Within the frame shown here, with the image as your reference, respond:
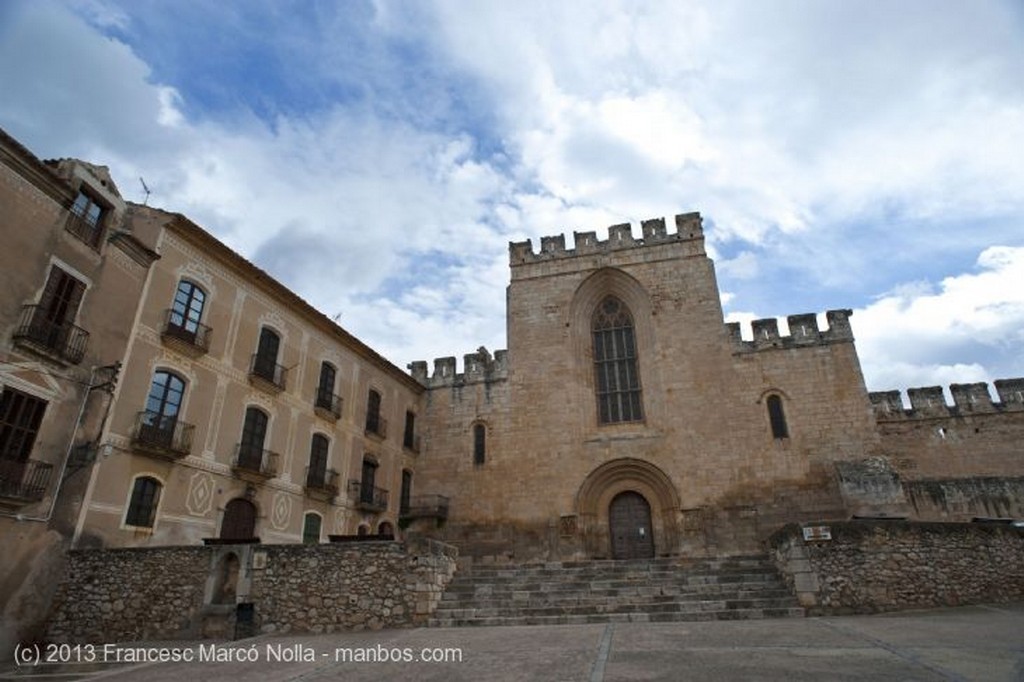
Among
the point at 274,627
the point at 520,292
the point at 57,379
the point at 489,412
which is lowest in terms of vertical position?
the point at 274,627

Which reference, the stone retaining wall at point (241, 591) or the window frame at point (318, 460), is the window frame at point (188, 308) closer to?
the window frame at point (318, 460)

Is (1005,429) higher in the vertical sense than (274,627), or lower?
higher

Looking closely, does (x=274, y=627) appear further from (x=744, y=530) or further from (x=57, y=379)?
(x=744, y=530)

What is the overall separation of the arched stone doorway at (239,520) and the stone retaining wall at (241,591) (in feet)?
11.3

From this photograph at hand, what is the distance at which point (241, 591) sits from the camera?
1045 centimetres

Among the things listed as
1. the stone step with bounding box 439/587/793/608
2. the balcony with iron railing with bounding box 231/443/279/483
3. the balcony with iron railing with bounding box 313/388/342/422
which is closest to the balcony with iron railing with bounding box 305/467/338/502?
the balcony with iron railing with bounding box 231/443/279/483

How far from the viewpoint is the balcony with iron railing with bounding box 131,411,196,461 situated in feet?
41.3

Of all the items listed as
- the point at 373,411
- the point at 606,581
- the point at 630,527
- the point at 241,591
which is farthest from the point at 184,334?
the point at 630,527

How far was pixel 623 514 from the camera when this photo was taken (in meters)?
19.2

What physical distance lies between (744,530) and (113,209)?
62.2ft

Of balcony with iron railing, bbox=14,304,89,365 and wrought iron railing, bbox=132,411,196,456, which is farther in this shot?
wrought iron railing, bbox=132,411,196,456

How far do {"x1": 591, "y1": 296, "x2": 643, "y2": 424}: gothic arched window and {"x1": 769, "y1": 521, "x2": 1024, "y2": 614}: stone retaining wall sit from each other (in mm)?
9874

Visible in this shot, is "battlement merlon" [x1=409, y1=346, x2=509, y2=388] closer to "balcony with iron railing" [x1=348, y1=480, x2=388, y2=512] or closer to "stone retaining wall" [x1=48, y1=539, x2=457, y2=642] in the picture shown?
"balcony with iron railing" [x1=348, y1=480, x2=388, y2=512]

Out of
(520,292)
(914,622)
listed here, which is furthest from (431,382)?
(914,622)
